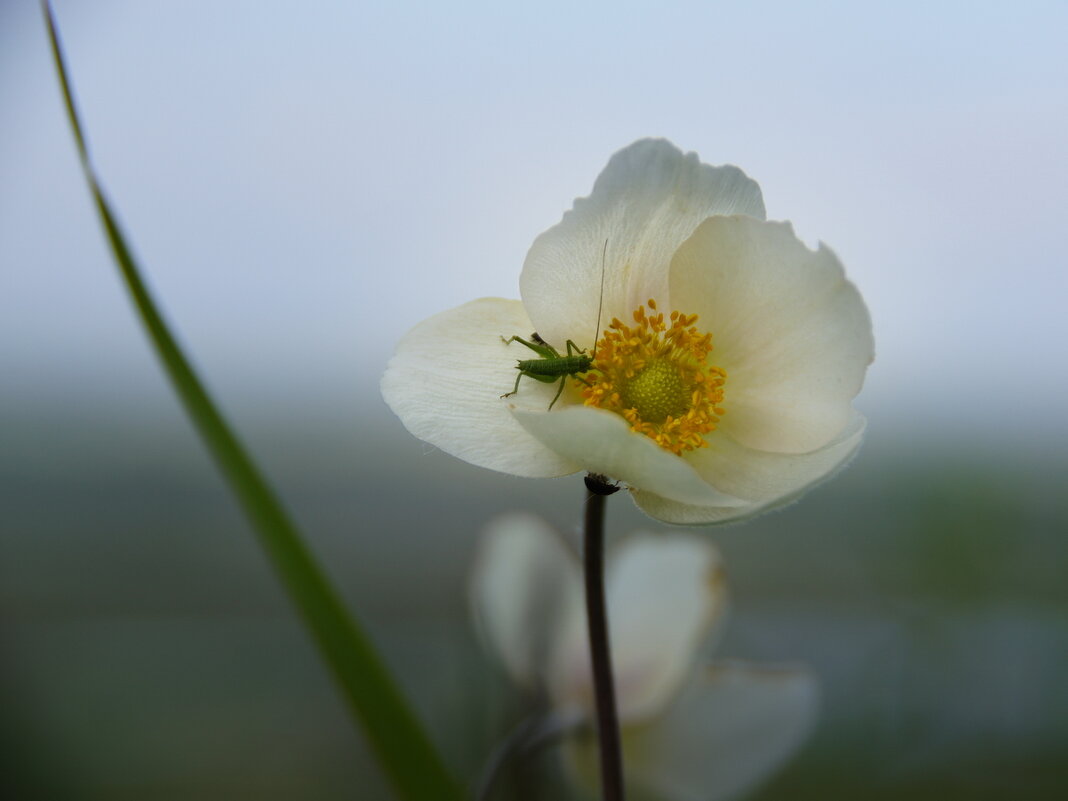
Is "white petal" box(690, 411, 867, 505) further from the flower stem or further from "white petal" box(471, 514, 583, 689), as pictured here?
"white petal" box(471, 514, 583, 689)

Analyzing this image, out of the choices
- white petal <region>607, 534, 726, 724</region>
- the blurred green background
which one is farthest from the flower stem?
the blurred green background

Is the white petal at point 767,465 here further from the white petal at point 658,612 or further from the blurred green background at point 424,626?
the blurred green background at point 424,626

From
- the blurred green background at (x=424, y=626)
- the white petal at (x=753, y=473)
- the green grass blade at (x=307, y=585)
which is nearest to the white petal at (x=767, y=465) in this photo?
the white petal at (x=753, y=473)

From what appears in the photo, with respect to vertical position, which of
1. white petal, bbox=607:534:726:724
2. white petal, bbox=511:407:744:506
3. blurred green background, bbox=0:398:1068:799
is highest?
white petal, bbox=511:407:744:506

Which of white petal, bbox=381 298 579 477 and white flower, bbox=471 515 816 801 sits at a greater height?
white petal, bbox=381 298 579 477

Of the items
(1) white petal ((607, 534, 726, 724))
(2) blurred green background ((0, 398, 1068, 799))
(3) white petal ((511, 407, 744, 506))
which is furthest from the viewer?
(2) blurred green background ((0, 398, 1068, 799))

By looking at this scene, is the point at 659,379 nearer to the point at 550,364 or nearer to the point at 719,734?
the point at 550,364

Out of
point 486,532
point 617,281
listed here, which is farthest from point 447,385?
point 486,532

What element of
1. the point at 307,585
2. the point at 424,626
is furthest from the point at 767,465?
the point at 424,626
